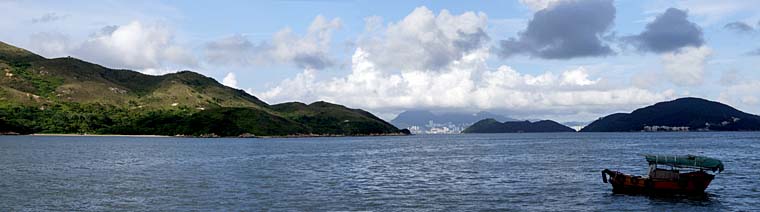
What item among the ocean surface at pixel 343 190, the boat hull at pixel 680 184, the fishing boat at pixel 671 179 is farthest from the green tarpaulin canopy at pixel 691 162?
the ocean surface at pixel 343 190

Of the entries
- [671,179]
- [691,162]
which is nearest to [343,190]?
[671,179]

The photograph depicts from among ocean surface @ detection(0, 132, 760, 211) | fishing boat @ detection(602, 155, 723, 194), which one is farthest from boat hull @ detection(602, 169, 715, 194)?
ocean surface @ detection(0, 132, 760, 211)

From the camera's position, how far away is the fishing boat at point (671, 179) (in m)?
81.9

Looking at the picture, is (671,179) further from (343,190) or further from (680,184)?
(343,190)

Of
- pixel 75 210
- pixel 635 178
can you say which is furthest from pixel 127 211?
pixel 635 178

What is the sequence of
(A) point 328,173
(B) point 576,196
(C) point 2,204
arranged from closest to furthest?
1. (C) point 2,204
2. (B) point 576,196
3. (A) point 328,173

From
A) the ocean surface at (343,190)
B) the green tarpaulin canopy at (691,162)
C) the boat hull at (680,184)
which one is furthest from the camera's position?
the green tarpaulin canopy at (691,162)

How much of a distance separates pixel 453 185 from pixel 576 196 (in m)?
20.2

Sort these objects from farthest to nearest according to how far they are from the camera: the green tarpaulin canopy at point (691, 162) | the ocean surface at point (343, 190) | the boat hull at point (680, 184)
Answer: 1. the green tarpaulin canopy at point (691, 162)
2. the boat hull at point (680, 184)
3. the ocean surface at point (343, 190)

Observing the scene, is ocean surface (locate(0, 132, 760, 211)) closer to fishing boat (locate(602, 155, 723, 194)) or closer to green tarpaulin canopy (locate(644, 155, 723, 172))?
fishing boat (locate(602, 155, 723, 194))

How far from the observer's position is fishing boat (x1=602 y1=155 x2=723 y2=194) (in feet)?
269

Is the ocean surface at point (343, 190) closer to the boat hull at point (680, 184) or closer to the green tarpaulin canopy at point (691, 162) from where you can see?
the boat hull at point (680, 184)

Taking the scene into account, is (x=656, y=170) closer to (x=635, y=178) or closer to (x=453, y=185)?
(x=635, y=178)

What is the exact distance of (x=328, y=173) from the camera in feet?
390
